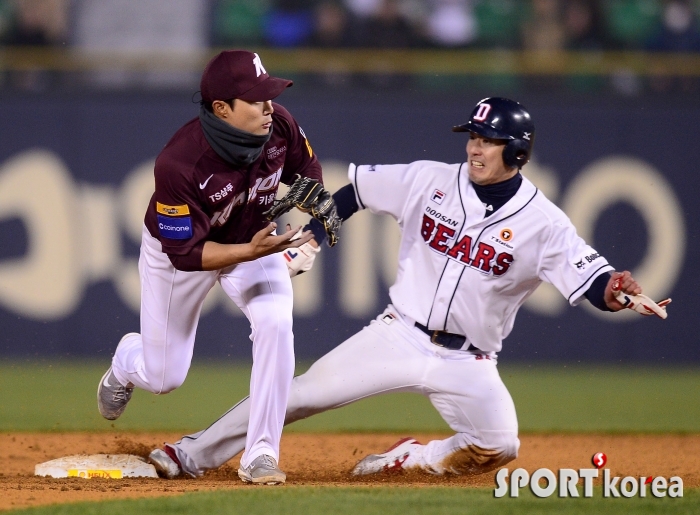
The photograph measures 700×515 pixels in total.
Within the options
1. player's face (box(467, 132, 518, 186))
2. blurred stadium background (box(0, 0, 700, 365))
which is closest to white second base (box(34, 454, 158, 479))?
player's face (box(467, 132, 518, 186))

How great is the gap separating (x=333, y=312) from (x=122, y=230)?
204cm

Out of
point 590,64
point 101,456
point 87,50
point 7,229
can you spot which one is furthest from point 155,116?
point 101,456

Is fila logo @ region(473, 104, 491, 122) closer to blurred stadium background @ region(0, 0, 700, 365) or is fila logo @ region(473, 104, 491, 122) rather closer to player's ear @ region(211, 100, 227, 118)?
player's ear @ region(211, 100, 227, 118)

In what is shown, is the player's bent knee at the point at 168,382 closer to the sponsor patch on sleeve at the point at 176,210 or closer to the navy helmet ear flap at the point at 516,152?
the sponsor patch on sleeve at the point at 176,210

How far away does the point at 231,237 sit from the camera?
16.8 ft

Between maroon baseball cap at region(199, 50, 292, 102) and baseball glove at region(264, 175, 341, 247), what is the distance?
0.45 metres

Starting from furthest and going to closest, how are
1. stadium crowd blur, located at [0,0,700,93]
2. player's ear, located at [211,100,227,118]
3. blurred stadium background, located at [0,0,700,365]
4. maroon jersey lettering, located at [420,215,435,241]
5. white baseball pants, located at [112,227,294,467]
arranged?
stadium crowd blur, located at [0,0,700,93] → blurred stadium background, located at [0,0,700,365] → maroon jersey lettering, located at [420,215,435,241] → white baseball pants, located at [112,227,294,467] → player's ear, located at [211,100,227,118]

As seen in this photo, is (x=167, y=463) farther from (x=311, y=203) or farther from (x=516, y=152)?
(x=516, y=152)

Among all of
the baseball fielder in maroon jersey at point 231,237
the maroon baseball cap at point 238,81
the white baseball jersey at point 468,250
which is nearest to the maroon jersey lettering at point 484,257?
the white baseball jersey at point 468,250

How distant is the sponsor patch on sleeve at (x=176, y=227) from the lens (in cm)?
466

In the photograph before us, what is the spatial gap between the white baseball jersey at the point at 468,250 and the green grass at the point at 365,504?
1049mm

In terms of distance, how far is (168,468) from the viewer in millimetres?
5195

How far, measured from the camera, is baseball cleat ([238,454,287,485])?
4746 millimetres

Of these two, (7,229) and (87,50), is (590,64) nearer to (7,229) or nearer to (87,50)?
(87,50)
